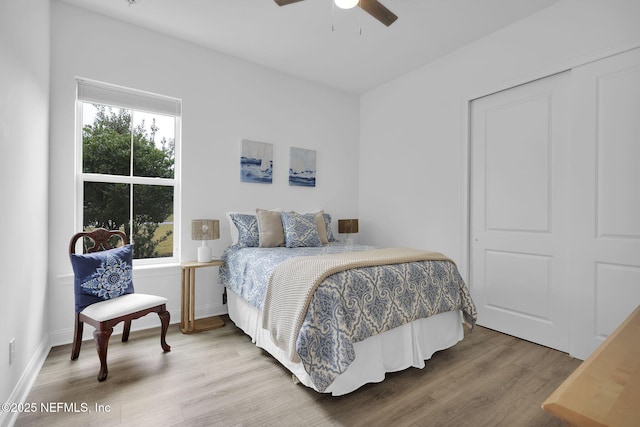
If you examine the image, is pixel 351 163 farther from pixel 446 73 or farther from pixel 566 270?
pixel 566 270

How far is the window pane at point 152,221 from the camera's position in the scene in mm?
3131

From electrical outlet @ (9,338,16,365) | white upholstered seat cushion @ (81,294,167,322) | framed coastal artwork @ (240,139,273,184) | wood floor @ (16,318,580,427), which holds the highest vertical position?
framed coastal artwork @ (240,139,273,184)

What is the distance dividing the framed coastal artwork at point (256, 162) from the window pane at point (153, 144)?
0.76 meters

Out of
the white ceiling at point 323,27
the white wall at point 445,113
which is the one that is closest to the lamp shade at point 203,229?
the white ceiling at point 323,27

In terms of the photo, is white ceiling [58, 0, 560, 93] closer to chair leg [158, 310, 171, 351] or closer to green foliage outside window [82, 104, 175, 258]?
green foliage outside window [82, 104, 175, 258]

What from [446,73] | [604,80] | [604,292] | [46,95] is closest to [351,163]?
[446,73]

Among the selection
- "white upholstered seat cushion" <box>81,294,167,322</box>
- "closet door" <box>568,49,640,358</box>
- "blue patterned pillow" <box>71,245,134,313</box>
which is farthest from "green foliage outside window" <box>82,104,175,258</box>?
"closet door" <box>568,49,640,358</box>

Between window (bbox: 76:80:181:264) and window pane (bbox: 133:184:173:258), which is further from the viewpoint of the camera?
window pane (bbox: 133:184:173:258)

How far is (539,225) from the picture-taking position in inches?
108

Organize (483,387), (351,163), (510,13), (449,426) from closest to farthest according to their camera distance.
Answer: (449,426) → (483,387) → (510,13) → (351,163)

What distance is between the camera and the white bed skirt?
6.29ft

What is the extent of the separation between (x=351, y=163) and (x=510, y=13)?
2.45 metres

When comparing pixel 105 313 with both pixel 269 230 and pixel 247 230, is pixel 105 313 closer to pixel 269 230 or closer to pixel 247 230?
pixel 247 230

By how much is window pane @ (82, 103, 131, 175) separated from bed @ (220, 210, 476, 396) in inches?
61.5
